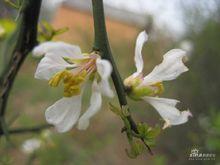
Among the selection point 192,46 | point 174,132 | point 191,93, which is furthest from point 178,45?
point 174,132

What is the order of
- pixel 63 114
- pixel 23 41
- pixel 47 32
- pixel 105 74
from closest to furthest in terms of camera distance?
pixel 105 74 → pixel 63 114 → pixel 23 41 → pixel 47 32

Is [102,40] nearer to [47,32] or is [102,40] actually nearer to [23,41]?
[23,41]

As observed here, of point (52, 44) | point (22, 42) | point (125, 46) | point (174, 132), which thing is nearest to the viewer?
point (52, 44)

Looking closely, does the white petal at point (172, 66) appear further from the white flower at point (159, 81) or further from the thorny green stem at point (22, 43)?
the thorny green stem at point (22, 43)

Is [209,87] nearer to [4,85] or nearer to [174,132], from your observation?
[174,132]

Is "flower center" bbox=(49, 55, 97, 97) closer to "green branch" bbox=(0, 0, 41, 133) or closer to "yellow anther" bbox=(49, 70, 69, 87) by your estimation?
"yellow anther" bbox=(49, 70, 69, 87)

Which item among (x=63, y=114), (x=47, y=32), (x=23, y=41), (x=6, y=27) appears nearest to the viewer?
(x=63, y=114)

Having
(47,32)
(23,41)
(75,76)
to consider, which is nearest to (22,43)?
(23,41)
